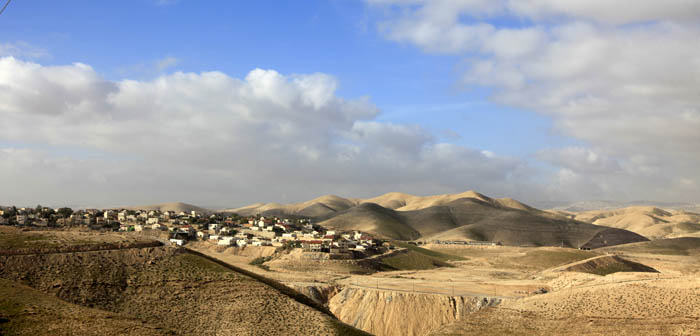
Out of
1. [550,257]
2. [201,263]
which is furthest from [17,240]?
[550,257]

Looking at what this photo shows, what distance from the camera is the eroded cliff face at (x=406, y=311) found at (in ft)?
236

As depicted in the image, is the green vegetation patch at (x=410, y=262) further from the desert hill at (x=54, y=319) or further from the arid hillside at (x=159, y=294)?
the desert hill at (x=54, y=319)

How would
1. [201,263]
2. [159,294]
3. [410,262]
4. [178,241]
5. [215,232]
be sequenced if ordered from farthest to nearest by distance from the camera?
[215,232] → [178,241] → [410,262] → [201,263] → [159,294]

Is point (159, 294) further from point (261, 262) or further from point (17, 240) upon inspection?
point (261, 262)

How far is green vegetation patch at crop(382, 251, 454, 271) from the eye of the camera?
130 metres

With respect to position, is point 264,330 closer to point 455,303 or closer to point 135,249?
point 135,249

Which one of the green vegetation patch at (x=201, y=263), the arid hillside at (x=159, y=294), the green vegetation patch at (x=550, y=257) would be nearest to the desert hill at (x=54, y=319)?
the arid hillside at (x=159, y=294)

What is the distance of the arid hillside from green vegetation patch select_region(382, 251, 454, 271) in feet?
239

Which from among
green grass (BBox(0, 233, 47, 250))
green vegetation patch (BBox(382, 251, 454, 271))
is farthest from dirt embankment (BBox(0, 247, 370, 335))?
green vegetation patch (BBox(382, 251, 454, 271))

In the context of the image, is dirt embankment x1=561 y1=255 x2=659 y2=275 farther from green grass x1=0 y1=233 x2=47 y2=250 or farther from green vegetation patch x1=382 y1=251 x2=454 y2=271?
green grass x1=0 y1=233 x2=47 y2=250

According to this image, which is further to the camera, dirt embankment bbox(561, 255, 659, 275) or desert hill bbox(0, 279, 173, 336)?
dirt embankment bbox(561, 255, 659, 275)

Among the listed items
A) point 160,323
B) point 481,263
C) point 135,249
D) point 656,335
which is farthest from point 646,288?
point 481,263

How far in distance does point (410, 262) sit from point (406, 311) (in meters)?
63.2

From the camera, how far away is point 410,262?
136125 millimetres
